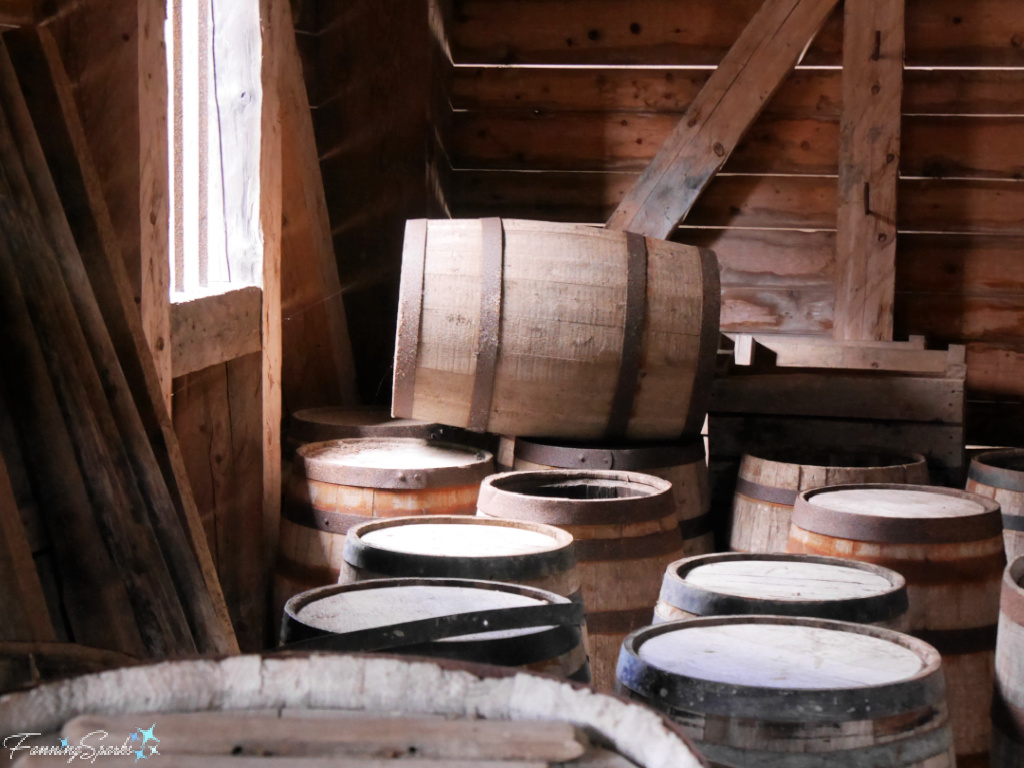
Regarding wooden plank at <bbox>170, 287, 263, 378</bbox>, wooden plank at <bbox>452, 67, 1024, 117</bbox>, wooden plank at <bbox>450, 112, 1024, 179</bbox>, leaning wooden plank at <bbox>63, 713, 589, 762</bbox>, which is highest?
wooden plank at <bbox>452, 67, 1024, 117</bbox>

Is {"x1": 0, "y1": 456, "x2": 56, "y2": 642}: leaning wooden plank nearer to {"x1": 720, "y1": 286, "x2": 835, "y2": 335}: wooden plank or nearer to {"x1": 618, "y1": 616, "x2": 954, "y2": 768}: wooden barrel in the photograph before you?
{"x1": 618, "y1": 616, "x2": 954, "y2": 768}: wooden barrel

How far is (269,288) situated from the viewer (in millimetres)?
4148

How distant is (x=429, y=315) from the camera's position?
3854 mm

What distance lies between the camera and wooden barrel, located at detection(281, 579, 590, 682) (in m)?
1.83

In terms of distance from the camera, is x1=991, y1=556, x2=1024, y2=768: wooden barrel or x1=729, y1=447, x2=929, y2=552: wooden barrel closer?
x1=991, y1=556, x2=1024, y2=768: wooden barrel

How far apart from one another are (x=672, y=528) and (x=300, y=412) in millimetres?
1946

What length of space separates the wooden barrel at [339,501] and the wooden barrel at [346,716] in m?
2.18

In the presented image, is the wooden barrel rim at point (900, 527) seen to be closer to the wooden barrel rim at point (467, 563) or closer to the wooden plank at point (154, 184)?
the wooden barrel rim at point (467, 563)

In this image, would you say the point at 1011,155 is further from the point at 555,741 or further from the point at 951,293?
the point at 555,741

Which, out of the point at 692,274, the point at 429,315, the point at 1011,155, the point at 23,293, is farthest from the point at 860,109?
the point at 23,293

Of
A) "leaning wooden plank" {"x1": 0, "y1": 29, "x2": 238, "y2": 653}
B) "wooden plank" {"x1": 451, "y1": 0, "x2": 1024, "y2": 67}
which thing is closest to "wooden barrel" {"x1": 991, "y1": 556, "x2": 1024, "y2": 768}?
"leaning wooden plank" {"x1": 0, "y1": 29, "x2": 238, "y2": 653}

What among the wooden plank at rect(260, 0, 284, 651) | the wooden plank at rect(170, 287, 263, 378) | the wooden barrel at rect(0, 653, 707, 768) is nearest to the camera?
the wooden barrel at rect(0, 653, 707, 768)

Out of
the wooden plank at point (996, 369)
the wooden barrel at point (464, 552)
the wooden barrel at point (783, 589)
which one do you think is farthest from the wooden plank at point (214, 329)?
the wooden plank at point (996, 369)

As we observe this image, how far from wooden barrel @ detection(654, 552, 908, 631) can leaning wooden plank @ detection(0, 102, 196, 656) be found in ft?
3.36
